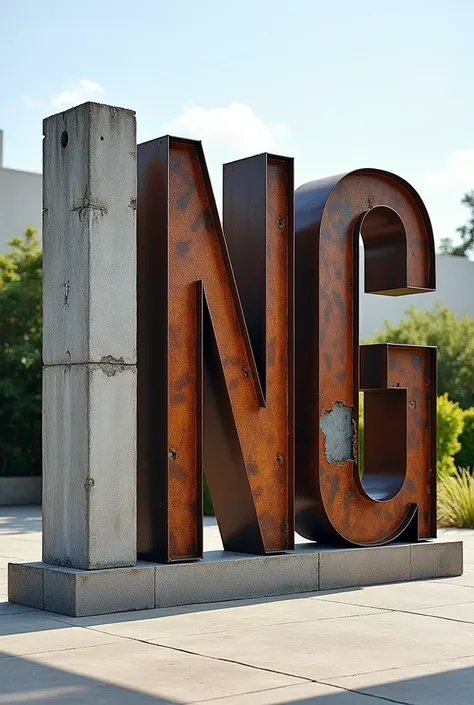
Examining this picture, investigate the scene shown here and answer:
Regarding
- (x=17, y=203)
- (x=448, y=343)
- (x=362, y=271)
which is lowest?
(x=448, y=343)

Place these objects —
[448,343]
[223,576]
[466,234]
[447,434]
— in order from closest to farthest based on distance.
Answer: [223,576] → [447,434] → [448,343] → [466,234]

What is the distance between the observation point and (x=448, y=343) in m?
32.2

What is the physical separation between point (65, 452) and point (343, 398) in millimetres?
2903

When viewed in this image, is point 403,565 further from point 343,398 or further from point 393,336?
point 393,336

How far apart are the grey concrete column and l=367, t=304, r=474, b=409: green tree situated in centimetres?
Answer: 2324

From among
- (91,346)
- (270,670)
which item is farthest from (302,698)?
(91,346)

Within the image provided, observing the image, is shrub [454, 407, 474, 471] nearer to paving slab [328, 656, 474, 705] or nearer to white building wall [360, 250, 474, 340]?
white building wall [360, 250, 474, 340]

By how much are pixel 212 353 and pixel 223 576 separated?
1819mm

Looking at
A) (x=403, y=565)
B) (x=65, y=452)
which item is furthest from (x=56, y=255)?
(x=403, y=565)

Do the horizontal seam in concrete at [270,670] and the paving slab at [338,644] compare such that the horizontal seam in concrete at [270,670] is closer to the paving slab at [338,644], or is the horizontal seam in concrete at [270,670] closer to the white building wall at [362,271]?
the paving slab at [338,644]

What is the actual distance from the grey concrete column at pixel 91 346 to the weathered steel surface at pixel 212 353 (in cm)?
43

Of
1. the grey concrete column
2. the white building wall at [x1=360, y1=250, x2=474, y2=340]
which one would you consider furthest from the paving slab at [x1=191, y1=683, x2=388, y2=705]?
the white building wall at [x1=360, y1=250, x2=474, y2=340]

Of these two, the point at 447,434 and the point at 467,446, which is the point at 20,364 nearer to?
the point at 447,434

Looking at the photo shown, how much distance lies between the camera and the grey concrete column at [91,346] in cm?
831
